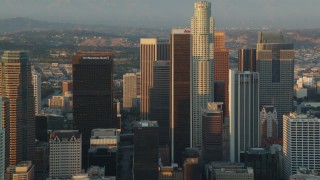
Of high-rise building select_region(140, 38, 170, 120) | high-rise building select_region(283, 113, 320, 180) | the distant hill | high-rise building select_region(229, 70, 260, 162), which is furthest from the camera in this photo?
high-rise building select_region(140, 38, 170, 120)

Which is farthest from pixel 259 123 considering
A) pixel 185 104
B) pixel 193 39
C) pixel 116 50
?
pixel 116 50

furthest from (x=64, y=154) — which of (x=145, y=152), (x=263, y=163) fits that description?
(x=263, y=163)

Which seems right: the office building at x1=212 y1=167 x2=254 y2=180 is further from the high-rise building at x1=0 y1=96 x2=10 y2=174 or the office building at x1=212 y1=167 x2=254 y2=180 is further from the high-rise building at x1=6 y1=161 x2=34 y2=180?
the high-rise building at x1=0 y1=96 x2=10 y2=174

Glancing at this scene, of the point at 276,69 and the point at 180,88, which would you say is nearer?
the point at 180,88

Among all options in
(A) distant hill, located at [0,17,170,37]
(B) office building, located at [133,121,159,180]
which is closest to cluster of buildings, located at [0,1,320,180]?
(B) office building, located at [133,121,159,180]

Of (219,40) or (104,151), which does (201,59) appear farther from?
(104,151)

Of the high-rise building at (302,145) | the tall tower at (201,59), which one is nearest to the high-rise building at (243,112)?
the tall tower at (201,59)
